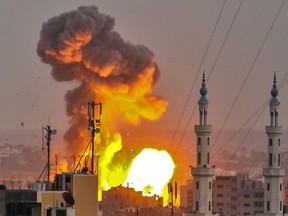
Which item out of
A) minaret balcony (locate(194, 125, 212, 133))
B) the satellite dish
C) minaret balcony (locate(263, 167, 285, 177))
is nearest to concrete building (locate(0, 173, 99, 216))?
the satellite dish

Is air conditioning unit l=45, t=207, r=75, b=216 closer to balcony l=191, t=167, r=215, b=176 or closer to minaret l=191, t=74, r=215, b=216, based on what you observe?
minaret l=191, t=74, r=215, b=216

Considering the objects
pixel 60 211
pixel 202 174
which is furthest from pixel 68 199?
pixel 202 174

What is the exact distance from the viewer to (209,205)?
322ft

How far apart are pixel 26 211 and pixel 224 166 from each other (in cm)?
14531

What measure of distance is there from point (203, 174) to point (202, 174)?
0.09m

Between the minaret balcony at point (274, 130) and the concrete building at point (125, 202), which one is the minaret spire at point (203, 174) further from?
the concrete building at point (125, 202)

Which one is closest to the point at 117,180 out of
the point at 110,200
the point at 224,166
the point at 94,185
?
the point at 110,200

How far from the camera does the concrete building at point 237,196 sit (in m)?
147

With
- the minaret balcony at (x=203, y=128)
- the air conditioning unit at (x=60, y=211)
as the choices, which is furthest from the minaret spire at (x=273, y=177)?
the air conditioning unit at (x=60, y=211)

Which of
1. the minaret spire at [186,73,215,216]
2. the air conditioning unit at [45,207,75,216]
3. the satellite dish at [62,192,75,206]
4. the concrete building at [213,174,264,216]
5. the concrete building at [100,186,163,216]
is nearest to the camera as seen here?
the air conditioning unit at [45,207,75,216]

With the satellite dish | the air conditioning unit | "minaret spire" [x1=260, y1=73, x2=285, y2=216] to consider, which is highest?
"minaret spire" [x1=260, y1=73, x2=285, y2=216]

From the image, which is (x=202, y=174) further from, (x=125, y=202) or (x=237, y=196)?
(x=237, y=196)

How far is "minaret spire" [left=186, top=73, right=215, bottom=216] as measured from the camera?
320 feet

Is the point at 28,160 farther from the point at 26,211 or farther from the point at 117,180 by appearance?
the point at 26,211
